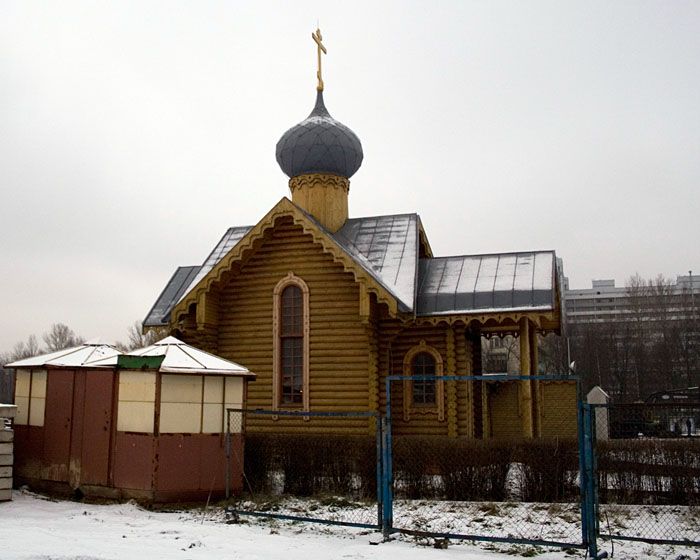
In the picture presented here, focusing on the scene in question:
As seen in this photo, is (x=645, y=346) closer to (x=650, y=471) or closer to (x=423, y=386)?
(x=423, y=386)

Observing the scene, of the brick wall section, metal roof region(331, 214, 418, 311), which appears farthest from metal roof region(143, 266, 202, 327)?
the brick wall section

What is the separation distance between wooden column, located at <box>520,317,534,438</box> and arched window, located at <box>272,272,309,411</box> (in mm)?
4969

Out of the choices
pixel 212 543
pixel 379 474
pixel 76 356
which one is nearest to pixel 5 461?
pixel 76 356

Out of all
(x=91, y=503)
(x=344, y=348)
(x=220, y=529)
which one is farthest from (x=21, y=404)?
(x=344, y=348)

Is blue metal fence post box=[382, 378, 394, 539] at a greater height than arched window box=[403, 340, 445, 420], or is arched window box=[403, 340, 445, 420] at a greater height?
arched window box=[403, 340, 445, 420]

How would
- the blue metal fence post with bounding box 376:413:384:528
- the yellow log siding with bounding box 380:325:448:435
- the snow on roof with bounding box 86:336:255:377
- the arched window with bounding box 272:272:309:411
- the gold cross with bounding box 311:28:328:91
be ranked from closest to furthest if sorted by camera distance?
the blue metal fence post with bounding box 376:413:384:528 < the snow on roof with bounding box 86:336:255:377 < the yellow log siding with bounding box 380:325:448:435 < the arched window with bounding box 272:272:309:411 < the gold cross with bounding box 311:28:328:91

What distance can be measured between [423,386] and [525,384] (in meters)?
2.42

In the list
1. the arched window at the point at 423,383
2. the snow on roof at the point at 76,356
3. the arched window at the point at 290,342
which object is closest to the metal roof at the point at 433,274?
the arched window at the point at 423,383

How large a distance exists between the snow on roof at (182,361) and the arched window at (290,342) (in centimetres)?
513

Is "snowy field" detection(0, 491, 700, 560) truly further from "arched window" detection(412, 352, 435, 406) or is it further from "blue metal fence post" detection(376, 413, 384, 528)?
"arched window" detection(412, 352, 435, 406)

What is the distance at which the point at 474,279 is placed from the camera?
17.4 meters

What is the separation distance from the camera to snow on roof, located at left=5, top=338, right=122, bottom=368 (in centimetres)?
1288

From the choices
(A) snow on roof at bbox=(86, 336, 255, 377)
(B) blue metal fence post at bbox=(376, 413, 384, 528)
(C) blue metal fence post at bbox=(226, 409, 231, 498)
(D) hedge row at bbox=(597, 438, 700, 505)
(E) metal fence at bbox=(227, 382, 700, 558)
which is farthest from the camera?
(A) snow on roof at bbox=(86, 336, 255, 377)

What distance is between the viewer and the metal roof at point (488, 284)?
16484 millimetres
